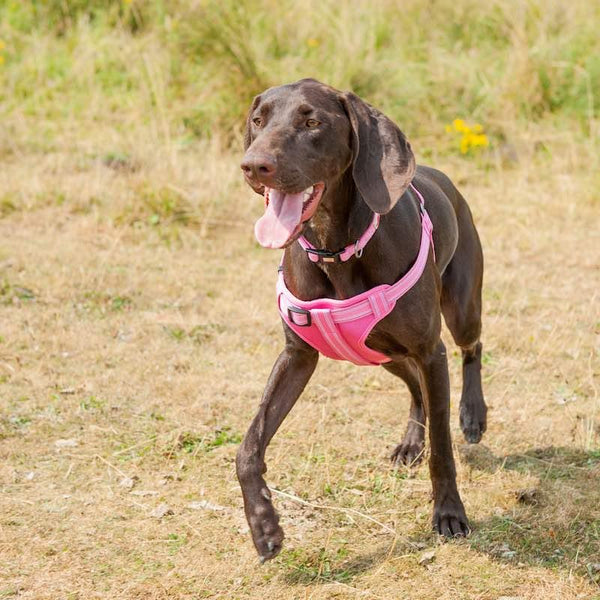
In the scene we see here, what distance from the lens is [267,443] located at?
12.0 ft

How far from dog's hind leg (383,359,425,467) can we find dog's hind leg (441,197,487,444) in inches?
10.0

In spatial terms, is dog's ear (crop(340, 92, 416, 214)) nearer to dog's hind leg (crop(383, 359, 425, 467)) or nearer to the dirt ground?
dog's hind leg (crop(383, 359, 425, 467))

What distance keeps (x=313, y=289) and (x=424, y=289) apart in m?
0.39

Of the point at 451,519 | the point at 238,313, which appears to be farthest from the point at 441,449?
the point at 238,313

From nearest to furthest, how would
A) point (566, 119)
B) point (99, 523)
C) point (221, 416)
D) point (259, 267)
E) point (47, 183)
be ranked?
point (99, 523) → point (221, 416) → point (259, 267) → point (47, 183) → point (566, 119)

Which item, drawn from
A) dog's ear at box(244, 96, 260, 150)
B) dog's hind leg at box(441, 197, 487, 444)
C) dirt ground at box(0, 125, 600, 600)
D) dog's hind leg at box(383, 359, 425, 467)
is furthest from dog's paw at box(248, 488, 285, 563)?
dog's hind leg at box(441, 197, 487, 444)

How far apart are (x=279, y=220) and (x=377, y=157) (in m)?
0.42

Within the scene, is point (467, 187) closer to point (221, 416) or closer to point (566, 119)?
point (566, 119)

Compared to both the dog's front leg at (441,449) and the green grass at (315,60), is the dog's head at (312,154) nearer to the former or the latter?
the dog's front leg at (441,449)

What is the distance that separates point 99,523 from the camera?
391 cm

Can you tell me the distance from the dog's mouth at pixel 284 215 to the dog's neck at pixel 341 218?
0.42ft

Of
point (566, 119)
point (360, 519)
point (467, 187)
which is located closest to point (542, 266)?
point (467, 187)

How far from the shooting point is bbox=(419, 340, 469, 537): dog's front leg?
3725 mm

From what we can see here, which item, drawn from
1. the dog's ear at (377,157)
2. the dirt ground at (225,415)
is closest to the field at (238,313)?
the dirt ground at (225,415)
